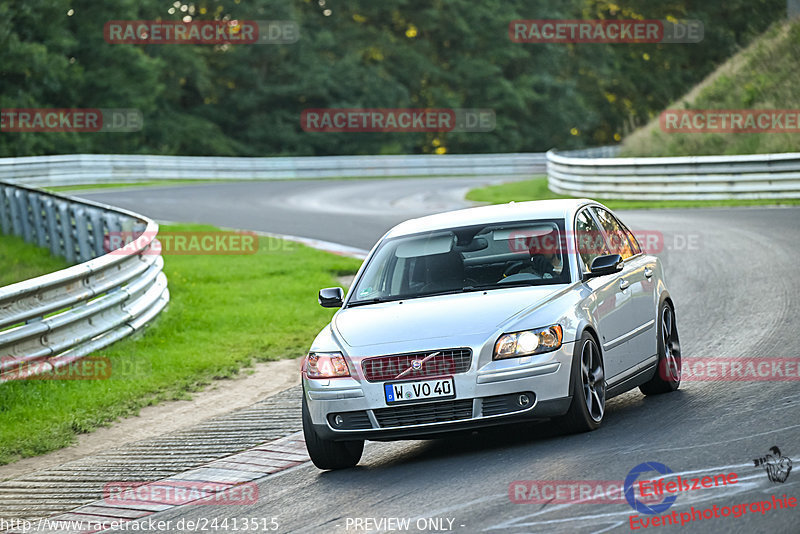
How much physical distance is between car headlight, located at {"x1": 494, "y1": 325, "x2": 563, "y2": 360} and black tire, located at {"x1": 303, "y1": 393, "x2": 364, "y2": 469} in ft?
3.89

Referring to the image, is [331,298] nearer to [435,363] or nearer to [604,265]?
[435,363]

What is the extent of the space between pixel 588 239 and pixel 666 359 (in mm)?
1127

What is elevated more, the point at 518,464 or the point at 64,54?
the point at 518,464

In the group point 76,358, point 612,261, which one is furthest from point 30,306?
point 612,261

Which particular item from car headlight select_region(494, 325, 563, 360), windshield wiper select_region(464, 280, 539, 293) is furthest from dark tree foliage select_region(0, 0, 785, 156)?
car headlight select_region(494, 325, 563, 360)

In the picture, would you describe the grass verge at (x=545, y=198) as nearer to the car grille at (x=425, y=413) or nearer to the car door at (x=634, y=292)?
the car door at (x=634, y=292)

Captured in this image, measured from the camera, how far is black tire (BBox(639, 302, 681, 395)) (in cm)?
891

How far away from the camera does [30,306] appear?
34.5 ft

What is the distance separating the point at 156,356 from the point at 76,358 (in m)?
1.00

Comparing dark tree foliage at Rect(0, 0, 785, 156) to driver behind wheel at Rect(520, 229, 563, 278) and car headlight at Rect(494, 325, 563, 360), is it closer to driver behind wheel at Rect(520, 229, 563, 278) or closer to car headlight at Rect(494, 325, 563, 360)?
driver behind wheel at Rect(520, 229, 563, 278)

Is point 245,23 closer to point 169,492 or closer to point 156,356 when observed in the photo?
point 156,356

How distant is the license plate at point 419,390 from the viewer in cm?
720

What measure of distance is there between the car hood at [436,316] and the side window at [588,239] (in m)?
0.64

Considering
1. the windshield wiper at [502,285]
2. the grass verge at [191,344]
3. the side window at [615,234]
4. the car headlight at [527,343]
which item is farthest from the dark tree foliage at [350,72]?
the car headlight at [527,343]
